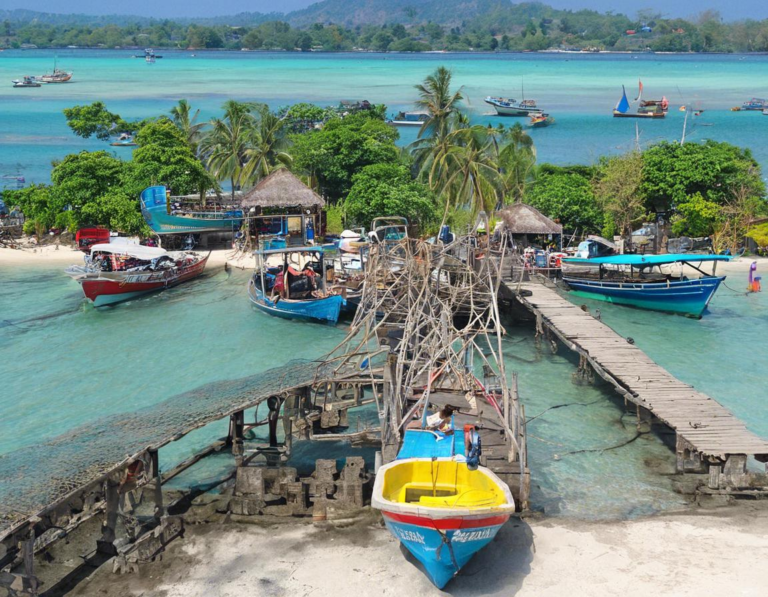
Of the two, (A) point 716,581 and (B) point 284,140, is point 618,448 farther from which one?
(B) point 284,140

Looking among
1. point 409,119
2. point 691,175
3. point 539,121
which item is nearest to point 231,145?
point 691,175

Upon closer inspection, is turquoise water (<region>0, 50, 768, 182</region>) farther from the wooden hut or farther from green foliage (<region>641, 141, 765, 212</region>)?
the wooden hut

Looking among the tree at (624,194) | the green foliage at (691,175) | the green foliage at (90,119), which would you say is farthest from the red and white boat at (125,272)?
the green foliage at (90,119)

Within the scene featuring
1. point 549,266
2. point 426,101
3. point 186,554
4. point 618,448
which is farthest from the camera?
point 426,101

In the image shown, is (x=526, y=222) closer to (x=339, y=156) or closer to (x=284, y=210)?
(x=339, y=156)

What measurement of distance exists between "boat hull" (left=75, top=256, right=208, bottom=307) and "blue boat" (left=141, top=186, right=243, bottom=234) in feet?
12.2

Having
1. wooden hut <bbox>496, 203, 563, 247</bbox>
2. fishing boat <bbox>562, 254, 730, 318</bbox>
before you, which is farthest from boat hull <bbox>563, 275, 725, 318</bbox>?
wooden hut <bbox>496, 203, 563, 247</bbox>

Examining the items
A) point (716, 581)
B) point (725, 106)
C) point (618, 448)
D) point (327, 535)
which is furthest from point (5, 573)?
point (725, 106)

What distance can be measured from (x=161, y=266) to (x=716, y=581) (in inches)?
992

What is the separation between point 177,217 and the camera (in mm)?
38156

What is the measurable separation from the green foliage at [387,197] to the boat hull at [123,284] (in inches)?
301

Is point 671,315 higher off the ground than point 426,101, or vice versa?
point 426,101

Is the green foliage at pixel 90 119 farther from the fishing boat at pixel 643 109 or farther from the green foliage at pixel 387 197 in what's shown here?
the fishing boat at pixel 643 109

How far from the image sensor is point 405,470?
49.1ft
